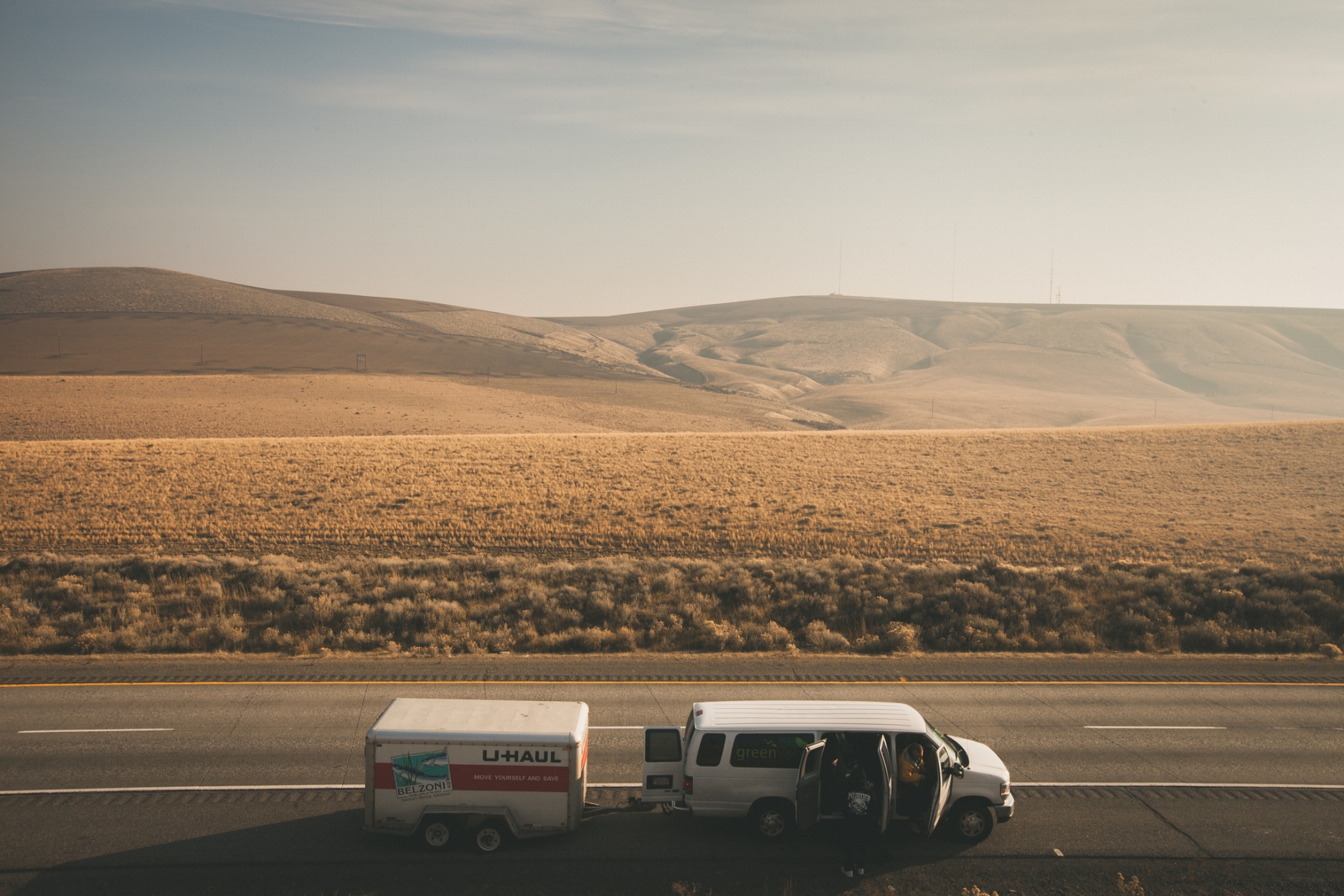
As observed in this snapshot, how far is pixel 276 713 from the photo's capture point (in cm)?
1537

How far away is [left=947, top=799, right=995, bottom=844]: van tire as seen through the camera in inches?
440

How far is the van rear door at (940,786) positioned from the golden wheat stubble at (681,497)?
724 inches

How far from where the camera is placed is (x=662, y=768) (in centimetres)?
1135

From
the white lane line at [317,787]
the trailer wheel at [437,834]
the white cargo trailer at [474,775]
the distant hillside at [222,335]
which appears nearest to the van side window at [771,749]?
the white cargo trailer at [474,775]

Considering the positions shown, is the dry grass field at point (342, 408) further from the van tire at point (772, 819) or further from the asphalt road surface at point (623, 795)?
the van tire at point (772, 819)

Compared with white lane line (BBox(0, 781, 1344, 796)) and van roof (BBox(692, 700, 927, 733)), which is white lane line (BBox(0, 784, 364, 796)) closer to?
white lane line (BBox(0, 781, 1344, 796))

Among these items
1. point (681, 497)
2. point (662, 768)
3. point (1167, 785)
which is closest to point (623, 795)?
point (662, 768)

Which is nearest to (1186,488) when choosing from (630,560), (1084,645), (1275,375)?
(1084,645)

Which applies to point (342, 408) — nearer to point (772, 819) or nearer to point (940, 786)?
point (772, 819)

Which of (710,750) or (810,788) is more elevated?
(710,750)

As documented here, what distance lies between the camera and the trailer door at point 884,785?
407 inches

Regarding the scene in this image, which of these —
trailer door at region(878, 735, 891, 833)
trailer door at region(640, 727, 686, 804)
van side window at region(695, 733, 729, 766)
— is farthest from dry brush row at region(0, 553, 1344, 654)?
trailer door at region(878, 735, 891, 833)

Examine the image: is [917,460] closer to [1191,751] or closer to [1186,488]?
[1186,488]

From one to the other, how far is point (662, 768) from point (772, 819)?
1.57 meters
